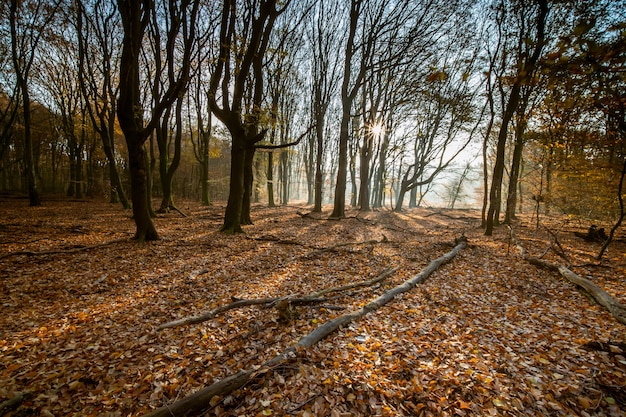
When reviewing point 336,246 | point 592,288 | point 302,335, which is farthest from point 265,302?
point 592,288

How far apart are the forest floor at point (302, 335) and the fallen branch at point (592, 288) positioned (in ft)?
0.46

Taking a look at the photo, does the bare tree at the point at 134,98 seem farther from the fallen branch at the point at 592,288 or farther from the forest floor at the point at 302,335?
the fallen branch at the point at 592,288

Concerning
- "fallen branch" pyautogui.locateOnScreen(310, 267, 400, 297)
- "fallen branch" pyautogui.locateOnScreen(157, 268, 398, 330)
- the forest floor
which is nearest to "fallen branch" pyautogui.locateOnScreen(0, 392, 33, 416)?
the forest floor

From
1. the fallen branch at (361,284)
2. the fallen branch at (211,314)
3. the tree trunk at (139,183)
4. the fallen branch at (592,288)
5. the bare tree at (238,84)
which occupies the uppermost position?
the bare tree at (238,84)

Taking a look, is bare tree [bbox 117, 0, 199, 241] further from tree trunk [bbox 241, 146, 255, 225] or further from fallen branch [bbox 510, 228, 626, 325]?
fallen branch [bbox 510, 228, 626, 325]

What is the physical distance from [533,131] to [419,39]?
7594 mm

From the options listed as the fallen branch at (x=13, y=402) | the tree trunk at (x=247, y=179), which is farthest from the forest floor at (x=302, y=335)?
the tree trunk at (x=247, y=179)

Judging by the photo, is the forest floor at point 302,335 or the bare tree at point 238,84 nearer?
the forest floor at point 302,335

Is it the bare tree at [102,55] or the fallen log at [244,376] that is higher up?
the bare tree at [102,55]

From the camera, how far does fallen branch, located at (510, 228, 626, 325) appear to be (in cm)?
440

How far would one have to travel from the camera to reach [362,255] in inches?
333

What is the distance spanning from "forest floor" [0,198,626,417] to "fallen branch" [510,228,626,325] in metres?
0.14

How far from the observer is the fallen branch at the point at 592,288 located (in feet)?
14.4

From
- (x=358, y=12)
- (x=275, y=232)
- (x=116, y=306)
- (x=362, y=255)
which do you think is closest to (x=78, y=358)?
(x=116, y=306)
